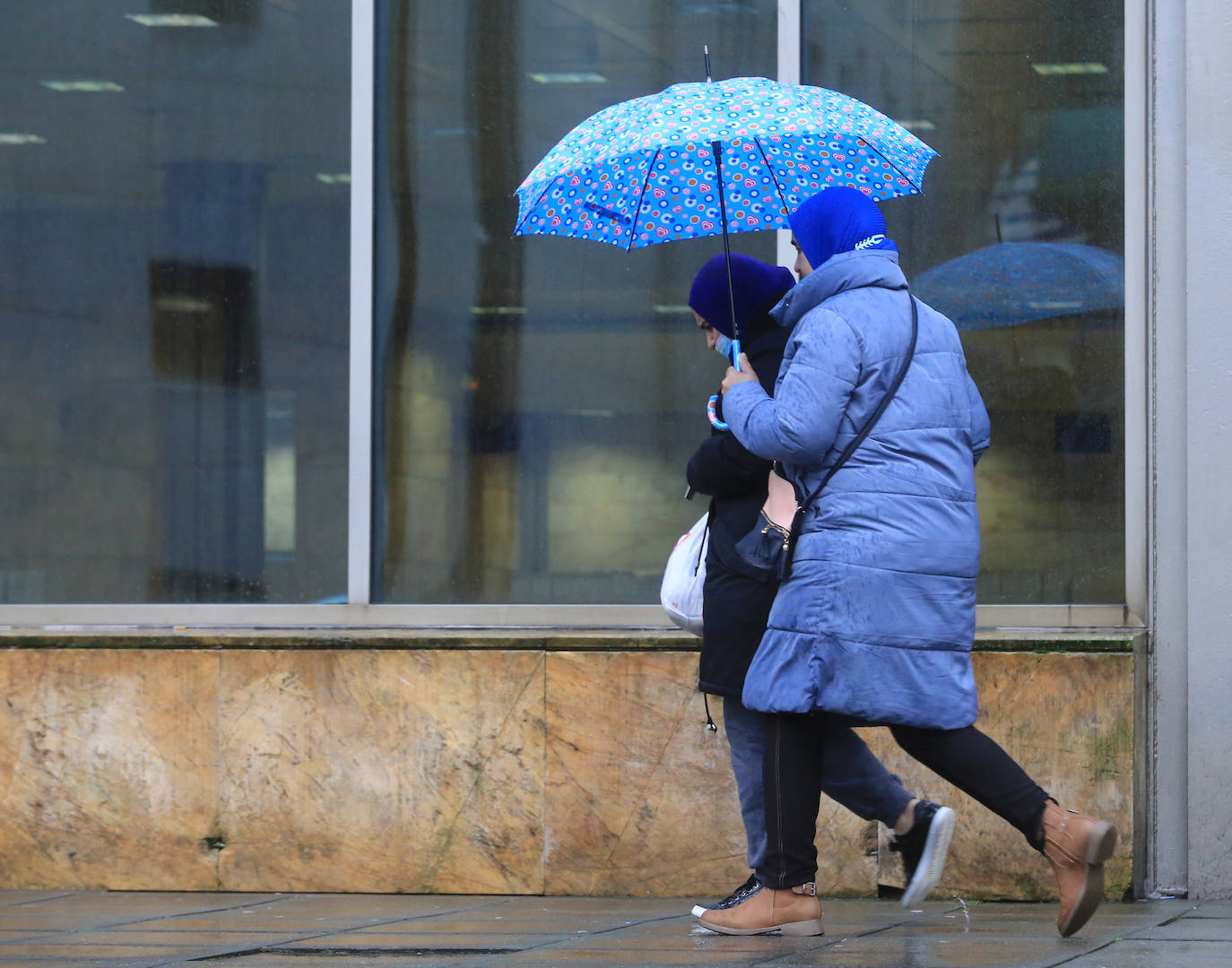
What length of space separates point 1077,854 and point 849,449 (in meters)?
1.03

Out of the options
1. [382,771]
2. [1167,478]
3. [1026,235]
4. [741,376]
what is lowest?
[382,771]

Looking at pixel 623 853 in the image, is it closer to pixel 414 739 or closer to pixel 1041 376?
pixel 414 739

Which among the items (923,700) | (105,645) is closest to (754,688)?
(923,700)

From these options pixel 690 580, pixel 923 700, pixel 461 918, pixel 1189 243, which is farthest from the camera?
pixel 1189 243

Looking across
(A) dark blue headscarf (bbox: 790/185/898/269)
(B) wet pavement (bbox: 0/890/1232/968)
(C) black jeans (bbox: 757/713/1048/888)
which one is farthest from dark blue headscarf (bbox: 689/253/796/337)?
(B) wet pavement (bbox: 0/890/1232/968)

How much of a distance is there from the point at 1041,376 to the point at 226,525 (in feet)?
9.50

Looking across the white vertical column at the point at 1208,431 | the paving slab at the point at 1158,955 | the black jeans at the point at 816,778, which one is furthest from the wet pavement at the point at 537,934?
the white vertical column at the point at 1208,431

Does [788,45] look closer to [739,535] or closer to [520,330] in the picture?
[520,330]

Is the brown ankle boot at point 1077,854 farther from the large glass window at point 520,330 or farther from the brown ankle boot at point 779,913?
the large glass window at point 520,330

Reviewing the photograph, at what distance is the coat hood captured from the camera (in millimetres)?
4137

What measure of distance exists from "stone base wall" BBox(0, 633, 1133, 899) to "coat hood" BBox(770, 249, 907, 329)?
5.72ft

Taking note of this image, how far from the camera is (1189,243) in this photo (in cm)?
548

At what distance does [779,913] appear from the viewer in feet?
13.9

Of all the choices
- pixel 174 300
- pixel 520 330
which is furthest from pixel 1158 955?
pixel 174 300
